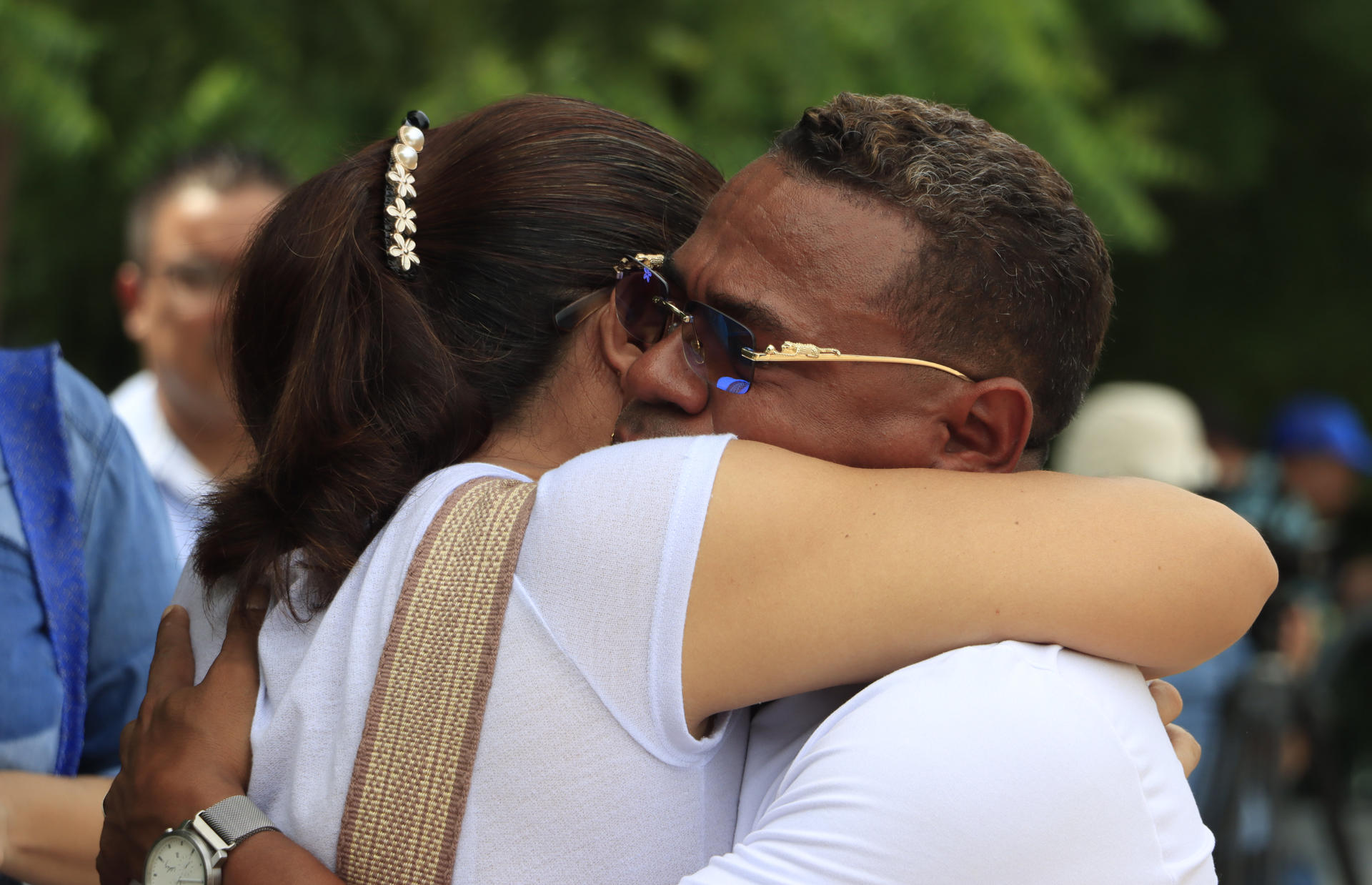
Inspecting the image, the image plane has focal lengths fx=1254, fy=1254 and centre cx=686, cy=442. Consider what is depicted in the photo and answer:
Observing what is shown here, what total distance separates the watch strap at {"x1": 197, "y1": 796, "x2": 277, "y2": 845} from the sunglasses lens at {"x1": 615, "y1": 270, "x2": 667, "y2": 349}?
76 centimetres

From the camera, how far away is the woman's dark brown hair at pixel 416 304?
155 centimetres

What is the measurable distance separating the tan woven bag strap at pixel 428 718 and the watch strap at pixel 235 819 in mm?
118

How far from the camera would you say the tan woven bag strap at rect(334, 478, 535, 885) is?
1.25 m

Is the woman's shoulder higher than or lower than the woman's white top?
higher

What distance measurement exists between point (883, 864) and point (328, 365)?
0.90 meters

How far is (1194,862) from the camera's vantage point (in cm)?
128

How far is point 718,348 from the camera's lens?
161 cm

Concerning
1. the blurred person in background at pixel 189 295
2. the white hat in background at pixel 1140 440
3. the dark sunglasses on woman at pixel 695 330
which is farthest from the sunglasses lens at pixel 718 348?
the white hat in background at pixel 1140 440

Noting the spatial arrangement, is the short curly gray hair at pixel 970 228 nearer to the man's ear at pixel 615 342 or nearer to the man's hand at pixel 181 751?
the man's ear at pixel 615 342

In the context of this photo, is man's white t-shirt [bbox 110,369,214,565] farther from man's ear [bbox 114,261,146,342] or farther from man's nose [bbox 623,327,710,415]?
man's nose [bbox 623,327,710,415]

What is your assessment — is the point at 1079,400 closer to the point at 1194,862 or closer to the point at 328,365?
the point at 1194,862

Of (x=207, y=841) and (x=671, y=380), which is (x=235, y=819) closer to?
(x=207, y=841)

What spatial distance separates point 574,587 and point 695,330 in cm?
50

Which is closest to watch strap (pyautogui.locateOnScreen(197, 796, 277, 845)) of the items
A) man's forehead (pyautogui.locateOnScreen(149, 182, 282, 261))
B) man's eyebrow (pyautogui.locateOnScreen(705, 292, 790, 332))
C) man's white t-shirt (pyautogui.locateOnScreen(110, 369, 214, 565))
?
man's eyebrow (pyautogui.locateOnScreen(705, 292, 790, 332))
